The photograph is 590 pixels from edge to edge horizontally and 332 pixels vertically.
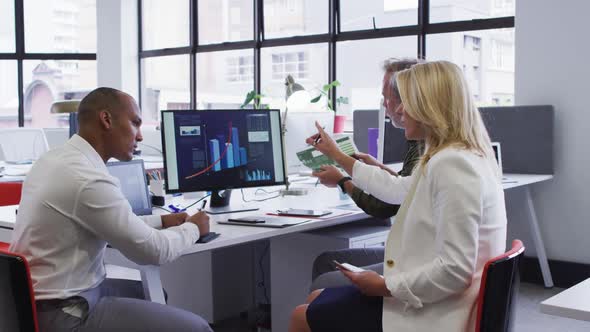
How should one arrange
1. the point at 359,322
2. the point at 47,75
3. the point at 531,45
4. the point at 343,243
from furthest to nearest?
the point at 47,75 → the point at 531,45 → the point at 343,243 → the point at 359,322

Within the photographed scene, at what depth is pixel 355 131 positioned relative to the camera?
4.83 m

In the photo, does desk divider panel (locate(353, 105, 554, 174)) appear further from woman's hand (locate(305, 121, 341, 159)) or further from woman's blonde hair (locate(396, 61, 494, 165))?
woman's blonde hair (locate(396, 61, 494, 165))

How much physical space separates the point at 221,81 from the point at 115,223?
551cm

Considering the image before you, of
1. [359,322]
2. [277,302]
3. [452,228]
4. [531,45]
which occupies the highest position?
[531,45]

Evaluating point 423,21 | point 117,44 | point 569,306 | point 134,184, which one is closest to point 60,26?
point 117,44

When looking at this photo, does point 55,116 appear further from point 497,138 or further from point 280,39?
point 497,138

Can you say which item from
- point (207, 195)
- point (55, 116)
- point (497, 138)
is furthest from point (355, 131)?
point (55, 116)

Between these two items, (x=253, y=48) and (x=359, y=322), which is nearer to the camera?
(x=359, y=322)

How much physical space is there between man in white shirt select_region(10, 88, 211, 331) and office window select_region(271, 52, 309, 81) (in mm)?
4635

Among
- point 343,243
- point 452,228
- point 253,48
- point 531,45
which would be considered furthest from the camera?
point 253,48

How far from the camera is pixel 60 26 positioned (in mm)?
8078

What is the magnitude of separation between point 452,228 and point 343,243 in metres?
1.19

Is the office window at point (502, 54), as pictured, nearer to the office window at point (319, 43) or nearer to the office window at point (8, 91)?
the office window at point (319, 43)

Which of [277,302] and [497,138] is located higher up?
[497,138]
